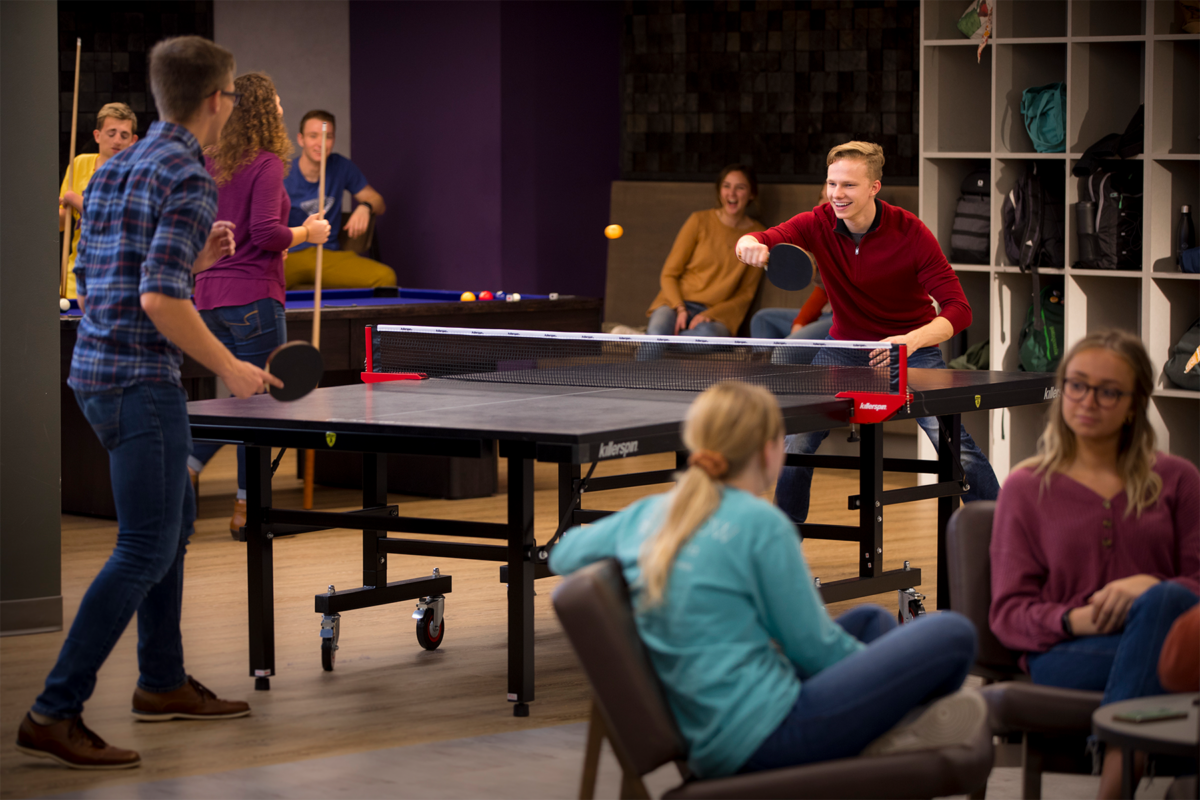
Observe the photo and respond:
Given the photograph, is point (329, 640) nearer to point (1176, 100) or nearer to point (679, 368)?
point (679, 368)

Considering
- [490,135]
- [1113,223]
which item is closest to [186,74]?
[1113,223]

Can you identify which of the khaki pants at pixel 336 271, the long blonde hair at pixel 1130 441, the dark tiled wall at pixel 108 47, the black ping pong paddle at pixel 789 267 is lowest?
the long blonde hair at pixel 1130 441

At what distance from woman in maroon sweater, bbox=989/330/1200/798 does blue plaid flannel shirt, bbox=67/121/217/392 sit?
1653 millimetres

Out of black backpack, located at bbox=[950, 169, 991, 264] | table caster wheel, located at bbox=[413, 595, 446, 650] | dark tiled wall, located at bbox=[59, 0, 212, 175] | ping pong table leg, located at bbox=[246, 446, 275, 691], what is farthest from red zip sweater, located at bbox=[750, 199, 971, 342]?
dark tiled wall, located at bbox=[59, 0, 212, 175]

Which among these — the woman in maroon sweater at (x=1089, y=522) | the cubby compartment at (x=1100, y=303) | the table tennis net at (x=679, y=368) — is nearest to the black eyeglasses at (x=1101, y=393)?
the woman in maroon sweater at (x=1089, y=522)

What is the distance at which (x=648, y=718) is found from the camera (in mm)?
2494

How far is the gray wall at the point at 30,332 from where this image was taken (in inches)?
181

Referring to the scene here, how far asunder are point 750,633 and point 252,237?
11.0ft

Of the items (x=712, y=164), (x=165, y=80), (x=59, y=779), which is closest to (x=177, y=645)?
(x=59, y=779)

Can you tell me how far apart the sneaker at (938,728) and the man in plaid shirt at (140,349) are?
1.57 meters

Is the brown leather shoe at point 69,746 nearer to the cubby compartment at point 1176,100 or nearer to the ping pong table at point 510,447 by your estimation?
the ping pong table at point 510,447

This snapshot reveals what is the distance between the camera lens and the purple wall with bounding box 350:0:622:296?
8.61 meters

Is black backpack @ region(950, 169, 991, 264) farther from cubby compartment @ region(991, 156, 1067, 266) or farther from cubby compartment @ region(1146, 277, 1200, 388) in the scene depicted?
cubby compartment @ region(1146, 277, 1200, 388)

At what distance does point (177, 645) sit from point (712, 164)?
5.46 m
